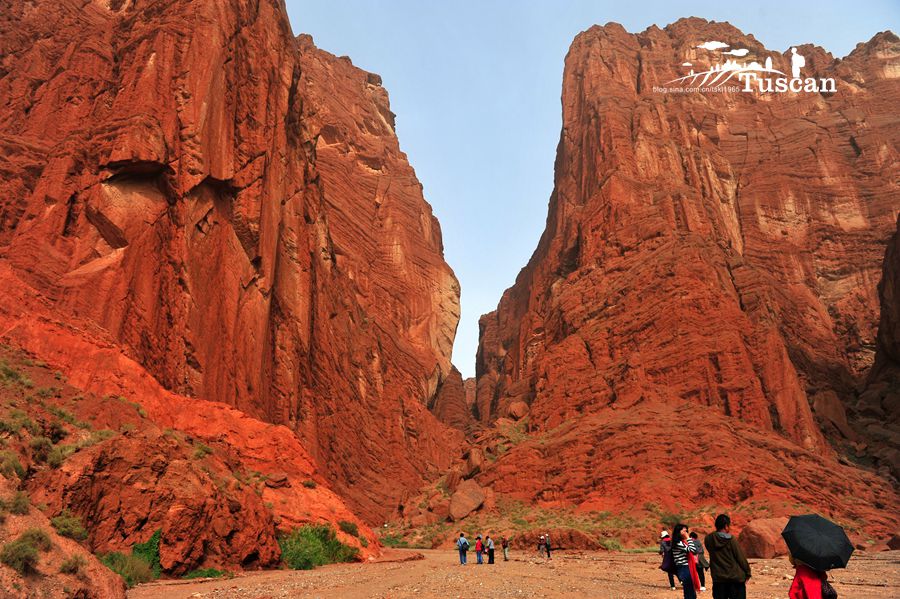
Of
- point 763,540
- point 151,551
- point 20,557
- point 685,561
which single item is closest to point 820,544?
point 685,561

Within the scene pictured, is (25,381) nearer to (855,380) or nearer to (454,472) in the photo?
(454,472)

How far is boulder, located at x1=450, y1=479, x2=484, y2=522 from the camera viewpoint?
4384 cm

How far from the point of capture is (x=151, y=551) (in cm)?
1445

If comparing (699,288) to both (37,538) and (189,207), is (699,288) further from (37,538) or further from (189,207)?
(37,538)

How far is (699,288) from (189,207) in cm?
3879

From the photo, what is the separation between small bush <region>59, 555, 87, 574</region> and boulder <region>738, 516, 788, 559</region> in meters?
23.8

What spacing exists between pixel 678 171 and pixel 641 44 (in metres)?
30.7

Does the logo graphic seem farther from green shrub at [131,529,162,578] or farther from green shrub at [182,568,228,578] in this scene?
green shrub at [131,529,162,578]

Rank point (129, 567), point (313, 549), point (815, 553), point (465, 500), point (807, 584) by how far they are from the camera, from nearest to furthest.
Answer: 1. point (815, 553)
2. point (807, 584)
3. point (129, 567)
4. point (313, 549)
5. point (465, 500)

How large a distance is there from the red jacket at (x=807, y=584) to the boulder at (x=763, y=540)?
22.9 metres

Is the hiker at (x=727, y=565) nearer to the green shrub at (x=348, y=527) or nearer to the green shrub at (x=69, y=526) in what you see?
the green shrub at (x=69, y=526)

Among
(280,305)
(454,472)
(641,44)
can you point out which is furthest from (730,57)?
(280,305)

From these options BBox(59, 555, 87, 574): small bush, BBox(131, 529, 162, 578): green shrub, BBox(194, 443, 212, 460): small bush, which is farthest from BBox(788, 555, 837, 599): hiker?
BBox(194, 443, 212, 460): small bush

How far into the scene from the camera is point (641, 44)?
92.0 m
